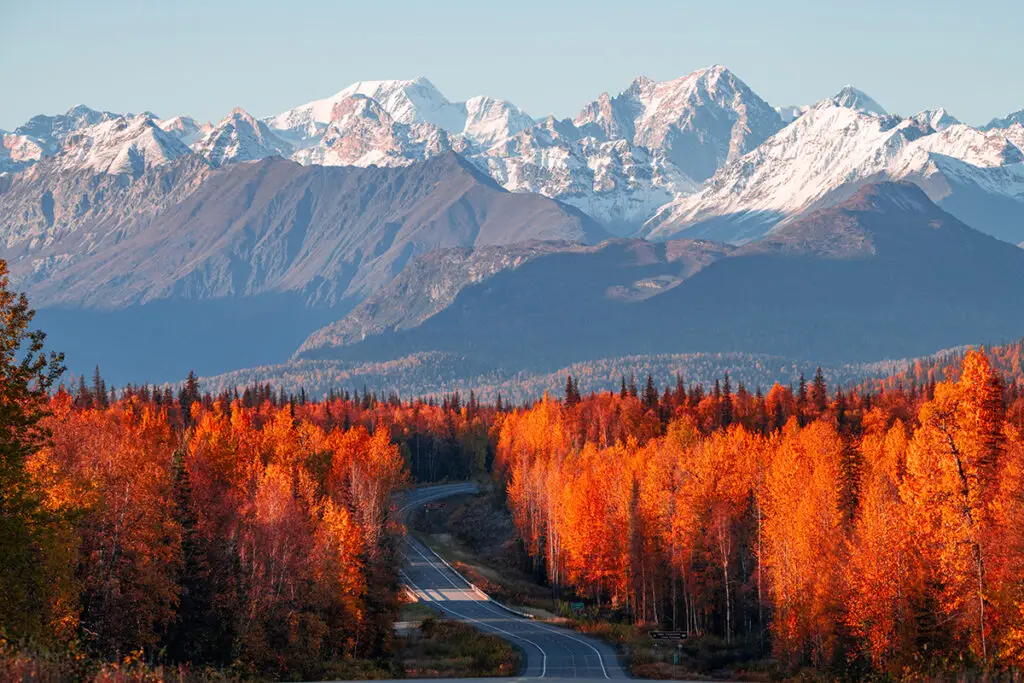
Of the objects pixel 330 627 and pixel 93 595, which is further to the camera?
pixel 330 627

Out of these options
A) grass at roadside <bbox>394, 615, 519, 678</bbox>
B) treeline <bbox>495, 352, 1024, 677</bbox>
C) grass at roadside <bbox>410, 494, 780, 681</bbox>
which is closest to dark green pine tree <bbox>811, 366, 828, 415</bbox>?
treeline <bbox>495, 352, 1024, 677</bbox>

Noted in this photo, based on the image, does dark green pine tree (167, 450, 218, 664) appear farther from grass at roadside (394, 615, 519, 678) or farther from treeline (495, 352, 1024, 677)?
treeline (495, 352, 1024, 677)

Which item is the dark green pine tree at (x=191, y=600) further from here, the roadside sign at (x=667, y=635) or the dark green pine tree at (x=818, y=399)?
the dark green pine tree at (x=818, y=399)

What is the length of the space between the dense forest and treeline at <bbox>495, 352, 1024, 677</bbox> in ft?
0.62

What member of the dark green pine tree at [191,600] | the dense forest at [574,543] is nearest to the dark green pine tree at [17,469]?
the dense forest at [574,543]

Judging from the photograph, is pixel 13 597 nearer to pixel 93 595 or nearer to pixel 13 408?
pixel 13 408

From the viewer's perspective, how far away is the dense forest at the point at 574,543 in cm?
5125

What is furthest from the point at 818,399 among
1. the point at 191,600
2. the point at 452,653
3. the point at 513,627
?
the point at 191,600

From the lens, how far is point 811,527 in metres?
79.0

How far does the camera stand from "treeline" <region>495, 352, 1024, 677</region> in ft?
190

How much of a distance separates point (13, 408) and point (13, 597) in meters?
6.56

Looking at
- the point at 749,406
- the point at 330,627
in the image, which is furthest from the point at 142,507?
the point at 749,406

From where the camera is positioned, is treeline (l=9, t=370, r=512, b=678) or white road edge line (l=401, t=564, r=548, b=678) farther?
→ white road edge line (l=401, t=564, r=548, b=678)

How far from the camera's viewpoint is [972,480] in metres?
58.1
